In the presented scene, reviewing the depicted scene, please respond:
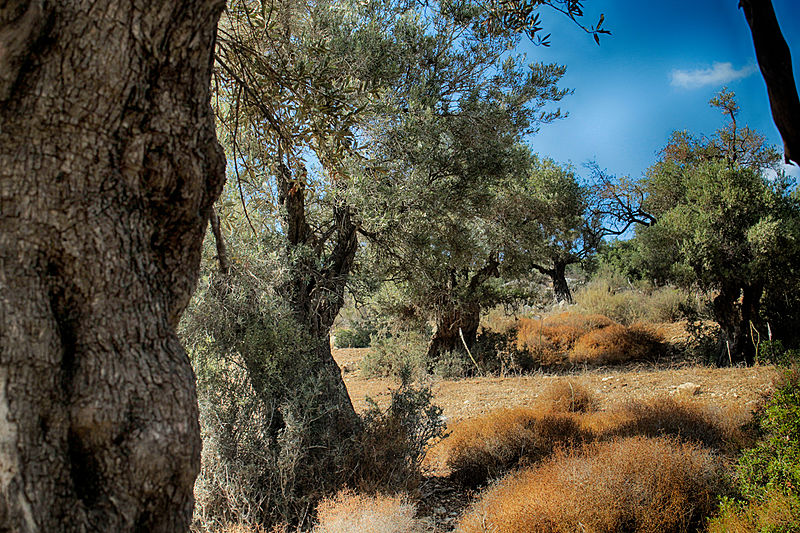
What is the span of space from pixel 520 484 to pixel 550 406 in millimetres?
2915

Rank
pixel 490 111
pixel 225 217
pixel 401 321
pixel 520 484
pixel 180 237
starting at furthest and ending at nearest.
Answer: pixel 401 321, pixel 490 111, pixel 225 217, pixel 520 484, pixel 180 237

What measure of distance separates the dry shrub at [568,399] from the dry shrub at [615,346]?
4345 mm

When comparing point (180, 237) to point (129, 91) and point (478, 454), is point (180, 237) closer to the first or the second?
point (129, 91)

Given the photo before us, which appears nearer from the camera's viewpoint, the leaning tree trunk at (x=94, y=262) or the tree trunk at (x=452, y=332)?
the leaning tree trunk at (x=94, y=262)

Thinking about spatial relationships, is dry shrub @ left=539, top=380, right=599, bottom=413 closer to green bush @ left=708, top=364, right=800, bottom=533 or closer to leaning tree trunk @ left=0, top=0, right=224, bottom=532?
green bush @ left=708, top=364, right=800, bottom=533

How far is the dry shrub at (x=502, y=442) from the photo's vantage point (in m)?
5.41

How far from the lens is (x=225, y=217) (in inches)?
190

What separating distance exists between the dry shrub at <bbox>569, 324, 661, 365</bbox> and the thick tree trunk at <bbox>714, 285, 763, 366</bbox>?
203cm

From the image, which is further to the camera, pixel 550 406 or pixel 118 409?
pixel 550 406

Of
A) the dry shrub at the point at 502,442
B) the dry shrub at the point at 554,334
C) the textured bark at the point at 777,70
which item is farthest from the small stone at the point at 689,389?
the textured bark at the point at 777,70

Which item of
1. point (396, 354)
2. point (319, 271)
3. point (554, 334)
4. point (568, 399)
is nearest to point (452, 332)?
point (396, 354)

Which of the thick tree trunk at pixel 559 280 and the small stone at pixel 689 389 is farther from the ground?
the thick tree trunk at pixel 559 280

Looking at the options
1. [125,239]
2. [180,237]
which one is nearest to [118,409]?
[125,239]

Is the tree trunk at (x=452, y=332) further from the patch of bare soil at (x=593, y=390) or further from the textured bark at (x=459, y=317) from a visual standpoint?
the patch of bare soil at (x=593, y=390)
